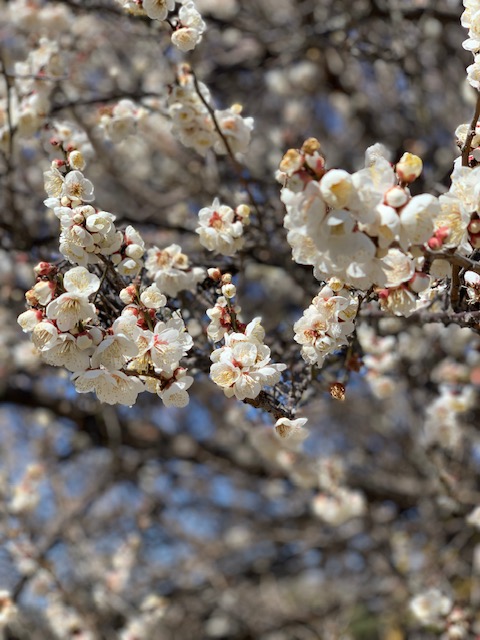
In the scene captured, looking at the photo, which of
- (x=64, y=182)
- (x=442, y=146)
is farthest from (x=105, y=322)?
(x=442, y=146)

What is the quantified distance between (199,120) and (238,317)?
3.19 feet

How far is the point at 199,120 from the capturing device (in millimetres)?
2660

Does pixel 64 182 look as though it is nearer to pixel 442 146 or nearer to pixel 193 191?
pixel 193 191

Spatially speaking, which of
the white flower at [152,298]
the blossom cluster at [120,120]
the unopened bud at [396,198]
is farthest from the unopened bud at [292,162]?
the blossom cluster at [120,120]

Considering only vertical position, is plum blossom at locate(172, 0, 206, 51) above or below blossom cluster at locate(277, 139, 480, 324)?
below

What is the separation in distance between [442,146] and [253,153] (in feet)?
5.60

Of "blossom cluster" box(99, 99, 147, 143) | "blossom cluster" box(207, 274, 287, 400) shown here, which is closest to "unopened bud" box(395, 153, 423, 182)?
"blossom cluster" box(207, 274, 287, 400)

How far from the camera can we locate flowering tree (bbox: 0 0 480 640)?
1.62 meters

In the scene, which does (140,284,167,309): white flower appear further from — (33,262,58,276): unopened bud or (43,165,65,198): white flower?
(43,165,65,198): white flower

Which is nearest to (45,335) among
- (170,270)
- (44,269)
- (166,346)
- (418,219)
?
(44,269)

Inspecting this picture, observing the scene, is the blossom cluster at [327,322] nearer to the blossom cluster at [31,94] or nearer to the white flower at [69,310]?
the white flower at [69,310]

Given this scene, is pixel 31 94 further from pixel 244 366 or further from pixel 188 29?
pixel 244 366

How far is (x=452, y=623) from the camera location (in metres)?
3.51

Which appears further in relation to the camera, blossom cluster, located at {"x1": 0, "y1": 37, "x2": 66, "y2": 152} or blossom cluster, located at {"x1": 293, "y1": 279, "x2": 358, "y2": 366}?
blossom cluster, located at {"x1": 0, "y1": 37, "x2": 66, "y2": 152}
